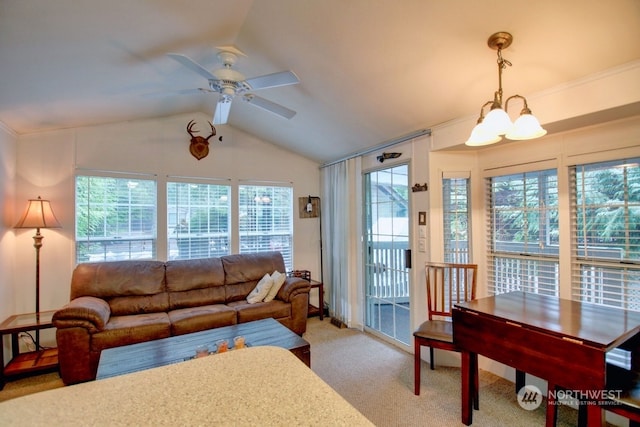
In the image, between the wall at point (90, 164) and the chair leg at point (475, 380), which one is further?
the wall at point (90, 164)

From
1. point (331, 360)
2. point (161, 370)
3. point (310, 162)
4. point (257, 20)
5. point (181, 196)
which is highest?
point (257, 20)

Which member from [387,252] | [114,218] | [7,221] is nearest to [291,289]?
[387,252]

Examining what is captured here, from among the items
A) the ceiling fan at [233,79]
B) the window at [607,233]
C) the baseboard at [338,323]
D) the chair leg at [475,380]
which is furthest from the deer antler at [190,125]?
the window at [607,233]

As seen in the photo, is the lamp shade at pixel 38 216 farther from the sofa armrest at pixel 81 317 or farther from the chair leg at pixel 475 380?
the chair leg at pixel 475 380

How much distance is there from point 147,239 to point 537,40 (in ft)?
14.2

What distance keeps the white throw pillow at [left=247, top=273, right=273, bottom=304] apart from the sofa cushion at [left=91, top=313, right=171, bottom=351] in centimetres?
96

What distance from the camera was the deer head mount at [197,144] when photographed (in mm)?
4191

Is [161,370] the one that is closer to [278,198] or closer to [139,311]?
[139,311]

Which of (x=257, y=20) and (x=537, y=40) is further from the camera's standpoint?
(x=257, y=20)

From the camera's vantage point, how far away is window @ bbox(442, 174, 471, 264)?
3107 millimetres

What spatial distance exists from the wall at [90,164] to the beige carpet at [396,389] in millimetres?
1066

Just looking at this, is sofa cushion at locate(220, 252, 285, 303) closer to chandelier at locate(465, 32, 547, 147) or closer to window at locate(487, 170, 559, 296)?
window at locate(487, 170, 559, 296)

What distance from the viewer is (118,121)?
3.75 meters

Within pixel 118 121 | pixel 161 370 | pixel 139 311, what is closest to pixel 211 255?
pixel 139 311
